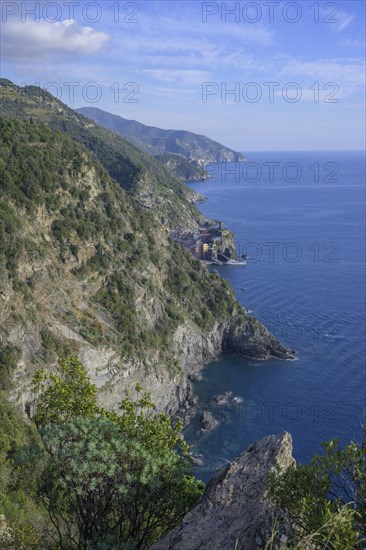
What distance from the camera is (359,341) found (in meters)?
63.5

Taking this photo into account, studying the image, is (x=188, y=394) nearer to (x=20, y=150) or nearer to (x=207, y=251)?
(x=20, y=150)

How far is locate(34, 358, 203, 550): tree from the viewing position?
12.0 meters

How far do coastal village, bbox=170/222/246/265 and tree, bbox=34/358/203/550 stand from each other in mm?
89619

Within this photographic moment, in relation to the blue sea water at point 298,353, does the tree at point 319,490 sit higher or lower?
higher

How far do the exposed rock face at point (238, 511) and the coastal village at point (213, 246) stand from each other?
3539 inches

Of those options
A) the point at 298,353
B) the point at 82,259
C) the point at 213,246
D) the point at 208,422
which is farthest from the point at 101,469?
the point at 213,246


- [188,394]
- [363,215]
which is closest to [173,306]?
[188,394]

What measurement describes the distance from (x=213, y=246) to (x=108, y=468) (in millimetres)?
98202

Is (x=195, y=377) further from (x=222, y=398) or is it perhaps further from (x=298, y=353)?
(x=298, y=353)

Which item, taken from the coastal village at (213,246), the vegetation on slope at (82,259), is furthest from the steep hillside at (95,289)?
the coastal village at (213,246)

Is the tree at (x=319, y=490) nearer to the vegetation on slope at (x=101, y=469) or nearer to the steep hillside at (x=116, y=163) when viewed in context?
the vegetation on slope at (x=101, y=469)

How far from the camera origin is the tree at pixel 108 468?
12.0 metres

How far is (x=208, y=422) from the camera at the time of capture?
4975 centimetres

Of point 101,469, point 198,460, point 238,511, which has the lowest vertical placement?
point 198,460
